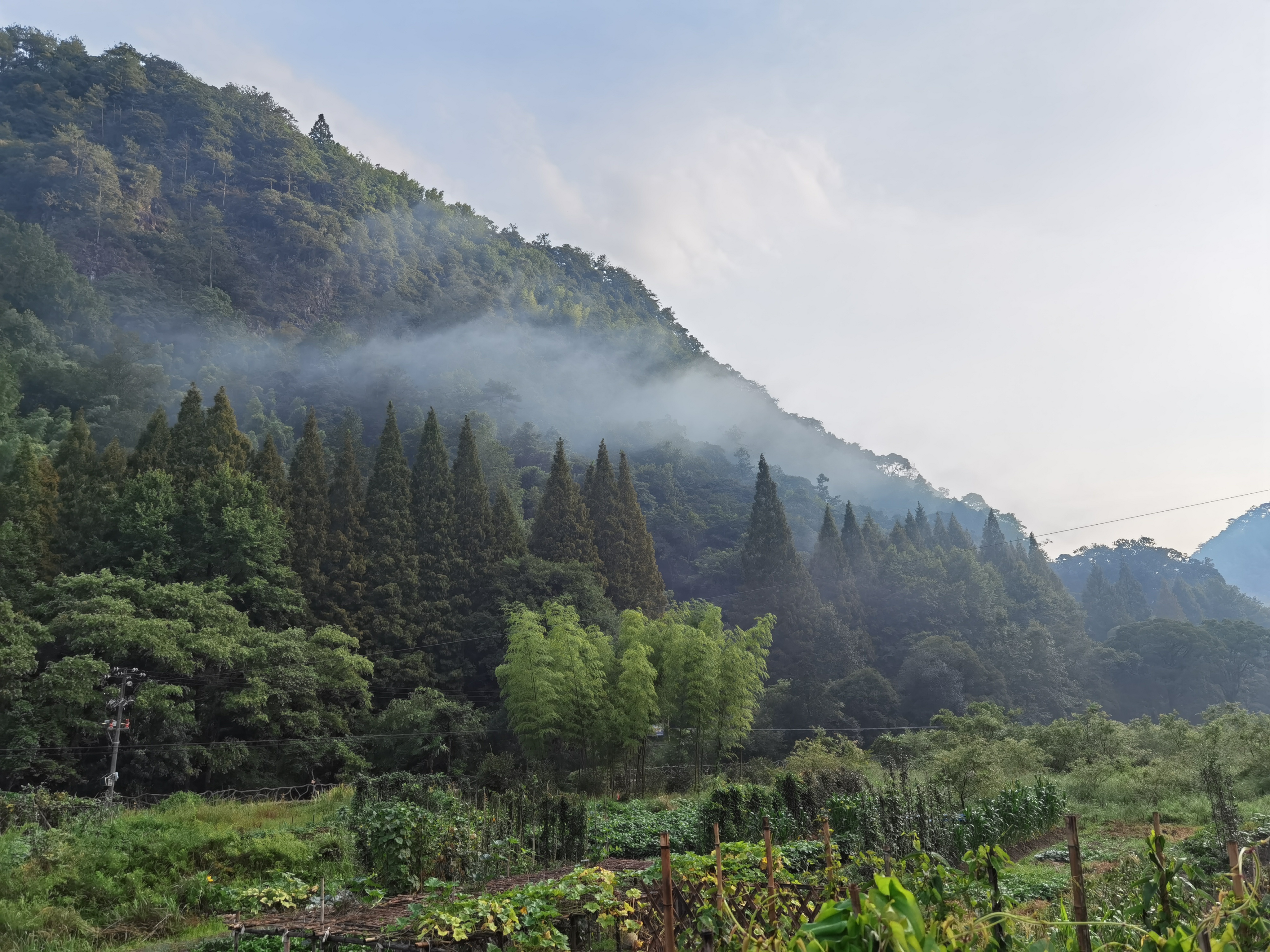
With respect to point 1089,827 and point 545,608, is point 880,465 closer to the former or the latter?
point 545,608

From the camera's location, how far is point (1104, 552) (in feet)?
317

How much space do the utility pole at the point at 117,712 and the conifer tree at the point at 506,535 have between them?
1555 cm

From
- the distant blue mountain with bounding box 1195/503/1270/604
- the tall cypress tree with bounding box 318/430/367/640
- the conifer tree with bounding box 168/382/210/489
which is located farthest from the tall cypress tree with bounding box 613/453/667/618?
the distant blue mountain with bounding box 1195/503/1270/604

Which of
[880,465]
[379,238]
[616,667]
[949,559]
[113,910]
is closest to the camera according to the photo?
[113,910]

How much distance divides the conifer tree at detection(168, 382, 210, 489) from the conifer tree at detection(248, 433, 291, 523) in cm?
176

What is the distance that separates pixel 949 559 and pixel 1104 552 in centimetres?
6013

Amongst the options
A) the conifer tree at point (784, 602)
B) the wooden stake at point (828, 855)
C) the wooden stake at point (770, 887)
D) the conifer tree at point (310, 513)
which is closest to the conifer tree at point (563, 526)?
the conifer tree at point (784, 602)

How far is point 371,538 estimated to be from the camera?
3359cm

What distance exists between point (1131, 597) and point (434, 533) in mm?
57259

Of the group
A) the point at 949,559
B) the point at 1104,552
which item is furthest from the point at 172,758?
the point at 1104,552

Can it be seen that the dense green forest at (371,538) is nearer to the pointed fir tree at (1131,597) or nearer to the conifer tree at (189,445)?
the conifer tree at (189,445)

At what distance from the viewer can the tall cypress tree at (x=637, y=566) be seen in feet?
Result: 125

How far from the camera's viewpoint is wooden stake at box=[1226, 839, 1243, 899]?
2.27 meters

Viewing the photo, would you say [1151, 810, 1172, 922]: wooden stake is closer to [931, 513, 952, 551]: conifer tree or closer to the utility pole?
the utility pole
